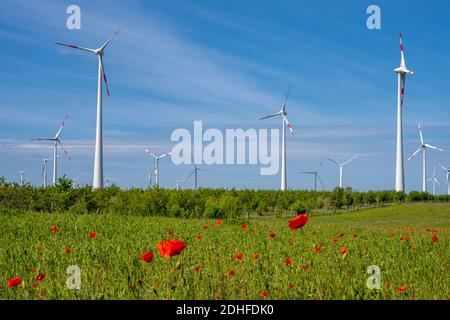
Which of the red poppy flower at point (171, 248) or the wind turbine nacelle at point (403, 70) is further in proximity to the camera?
the wind turbine nacelle at point (403, 70)

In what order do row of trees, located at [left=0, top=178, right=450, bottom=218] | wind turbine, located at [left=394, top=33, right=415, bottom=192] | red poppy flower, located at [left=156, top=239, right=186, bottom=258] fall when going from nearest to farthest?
red poppy flower, located at [left=156, top=239, right=186, bottom=258]
row of trees, located at [left=0, top=178, right=450, bottom=218]
wind turbine, located at [left=394, top=33, right=415, bottom=192]

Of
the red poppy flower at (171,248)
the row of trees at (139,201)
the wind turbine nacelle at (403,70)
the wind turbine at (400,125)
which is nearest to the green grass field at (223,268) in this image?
the red poppy flower at (171,248)

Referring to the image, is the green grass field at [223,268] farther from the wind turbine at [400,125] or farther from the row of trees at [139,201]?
the wind turbine at [400,125]

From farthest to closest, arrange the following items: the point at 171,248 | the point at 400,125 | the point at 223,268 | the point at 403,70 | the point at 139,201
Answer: the point at 403,70 < the point at 400,125 < the point at 139,201 < the point at 223,268 < the point at 171,248

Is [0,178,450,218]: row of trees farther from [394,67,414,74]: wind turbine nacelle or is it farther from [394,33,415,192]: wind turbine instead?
[394,67,414,74]: wind turbine nacelle

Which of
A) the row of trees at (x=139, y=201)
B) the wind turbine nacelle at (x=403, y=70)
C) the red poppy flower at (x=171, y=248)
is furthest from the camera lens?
the wind turbine nacelle at (x=403, y=70)

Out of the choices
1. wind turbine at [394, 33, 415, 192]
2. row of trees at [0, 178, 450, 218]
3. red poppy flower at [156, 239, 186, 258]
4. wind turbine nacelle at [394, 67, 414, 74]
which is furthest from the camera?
Answer: wind turbine nacelle at [394, 67, 414, 74]

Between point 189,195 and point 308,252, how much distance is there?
1256 inches

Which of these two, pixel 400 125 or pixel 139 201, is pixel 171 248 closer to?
pixel 139 201

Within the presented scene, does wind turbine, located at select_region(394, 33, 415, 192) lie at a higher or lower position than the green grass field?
higher

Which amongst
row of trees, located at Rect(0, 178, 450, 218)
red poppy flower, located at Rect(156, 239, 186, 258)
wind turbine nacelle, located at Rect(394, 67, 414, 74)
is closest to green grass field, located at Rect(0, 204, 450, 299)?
red poppy flower, located at Rect(156, 239, 186, 258)

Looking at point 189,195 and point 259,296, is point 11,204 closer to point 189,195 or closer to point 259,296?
point 189,195

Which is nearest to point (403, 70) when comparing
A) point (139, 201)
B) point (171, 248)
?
point (139, 201)

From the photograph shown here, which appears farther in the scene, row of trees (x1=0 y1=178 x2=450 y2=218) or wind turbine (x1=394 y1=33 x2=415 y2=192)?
wind turbine (x1=394 y1=33 x2=415 y2=192)
